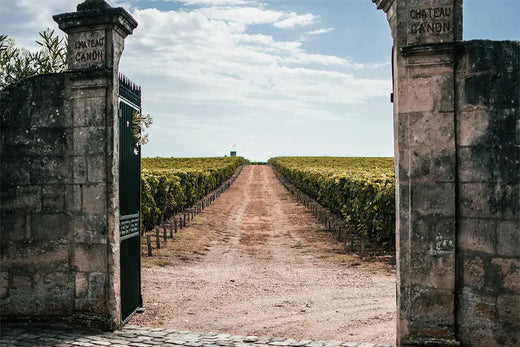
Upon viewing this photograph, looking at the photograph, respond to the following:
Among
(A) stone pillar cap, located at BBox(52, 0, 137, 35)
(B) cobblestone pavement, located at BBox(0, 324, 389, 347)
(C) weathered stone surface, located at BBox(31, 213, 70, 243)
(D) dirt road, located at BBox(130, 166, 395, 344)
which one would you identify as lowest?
(D) dirt road, located at BBox(130, 166, 395, 344)

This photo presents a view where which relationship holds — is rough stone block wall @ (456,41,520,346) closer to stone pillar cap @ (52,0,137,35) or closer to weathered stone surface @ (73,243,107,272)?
stone pillar cap @ (52,0,137,35)

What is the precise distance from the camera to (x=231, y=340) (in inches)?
237

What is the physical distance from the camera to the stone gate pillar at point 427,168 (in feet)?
17.6

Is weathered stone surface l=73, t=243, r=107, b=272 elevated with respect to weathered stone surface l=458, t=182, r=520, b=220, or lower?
lower

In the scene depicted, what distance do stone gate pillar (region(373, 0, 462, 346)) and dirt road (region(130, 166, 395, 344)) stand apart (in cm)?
115

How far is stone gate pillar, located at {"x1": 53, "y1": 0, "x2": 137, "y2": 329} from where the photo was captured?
20.8 feet

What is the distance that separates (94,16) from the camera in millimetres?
6301

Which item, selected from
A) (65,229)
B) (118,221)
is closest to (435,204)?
(118,221)

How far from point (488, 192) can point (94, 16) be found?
5.62 metres

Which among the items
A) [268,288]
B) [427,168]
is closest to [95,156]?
[427,168]

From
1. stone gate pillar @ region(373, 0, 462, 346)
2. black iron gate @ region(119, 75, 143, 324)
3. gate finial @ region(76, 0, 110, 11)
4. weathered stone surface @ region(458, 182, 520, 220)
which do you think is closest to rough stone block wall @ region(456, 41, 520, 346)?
weathered stone surface @ region(458, 182, 520, 220)

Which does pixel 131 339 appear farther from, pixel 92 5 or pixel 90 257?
pixel 92 5

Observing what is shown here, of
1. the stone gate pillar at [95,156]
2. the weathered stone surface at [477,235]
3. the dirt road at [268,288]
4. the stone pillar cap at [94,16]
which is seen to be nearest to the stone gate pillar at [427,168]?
the weathered stone surface at [477,235]

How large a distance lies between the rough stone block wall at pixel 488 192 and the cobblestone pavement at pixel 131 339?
4.64 feet
